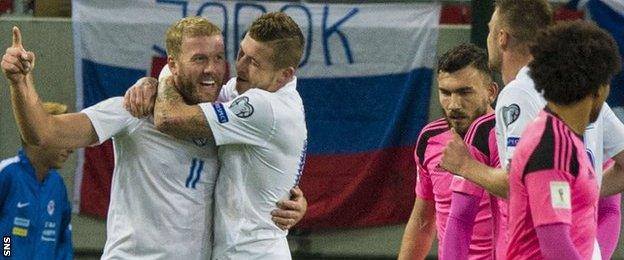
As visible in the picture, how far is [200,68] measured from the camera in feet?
15.7

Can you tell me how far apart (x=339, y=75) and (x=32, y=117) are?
402cm

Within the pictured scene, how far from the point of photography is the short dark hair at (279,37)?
4.89m

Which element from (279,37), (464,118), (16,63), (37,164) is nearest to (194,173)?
(279,37)

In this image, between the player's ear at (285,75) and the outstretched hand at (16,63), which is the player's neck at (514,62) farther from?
the outstretched hand at (16,63)

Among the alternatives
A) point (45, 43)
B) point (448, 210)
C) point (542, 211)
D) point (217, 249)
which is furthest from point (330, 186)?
point (542, 211)

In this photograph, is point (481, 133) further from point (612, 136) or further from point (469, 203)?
point (612, 136)

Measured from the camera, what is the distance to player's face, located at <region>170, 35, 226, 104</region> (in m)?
4.79

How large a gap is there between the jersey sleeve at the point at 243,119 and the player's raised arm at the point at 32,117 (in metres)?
0.43

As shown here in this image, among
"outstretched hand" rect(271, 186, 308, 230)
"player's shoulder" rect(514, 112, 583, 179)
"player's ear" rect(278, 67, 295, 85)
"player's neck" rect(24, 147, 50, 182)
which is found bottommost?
"player's neck" rect(24, 147, 50, 182)

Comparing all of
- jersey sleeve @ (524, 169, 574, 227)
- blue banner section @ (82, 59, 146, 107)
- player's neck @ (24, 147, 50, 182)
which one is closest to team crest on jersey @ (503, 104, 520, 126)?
jersey sleeve @ (524, 169, 574, 227)

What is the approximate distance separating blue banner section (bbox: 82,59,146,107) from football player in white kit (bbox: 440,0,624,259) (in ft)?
12.5

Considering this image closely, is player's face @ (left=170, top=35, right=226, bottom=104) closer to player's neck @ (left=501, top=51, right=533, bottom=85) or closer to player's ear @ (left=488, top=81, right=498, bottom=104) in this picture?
player's neck @ (left=501, top=51, right=533, bottom=85)

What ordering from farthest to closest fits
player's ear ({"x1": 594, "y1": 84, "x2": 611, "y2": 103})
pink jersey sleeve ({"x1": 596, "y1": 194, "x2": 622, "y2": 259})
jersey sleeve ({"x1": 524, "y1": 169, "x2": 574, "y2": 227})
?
pink jersey sleeve ({"x1": 596, "y1": 194, "x2": 622, "y2": 259}) → player's ear ({"x1": 594, "y1": 84, "x2": 611, "y2": 103}) → jersey sleeve ({"x1": 524, "y1": 169, "x2": 574, "y2": 227})

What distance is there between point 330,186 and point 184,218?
3.71m
